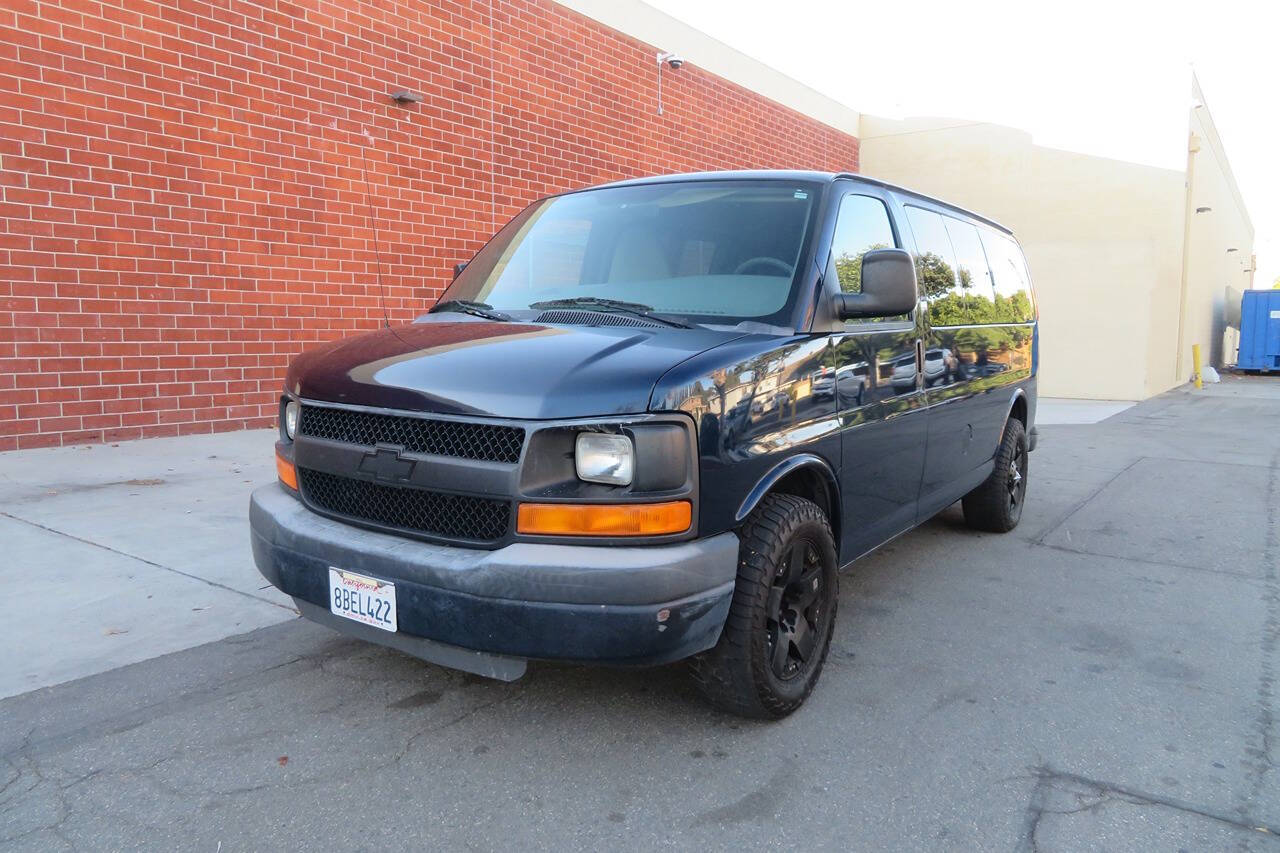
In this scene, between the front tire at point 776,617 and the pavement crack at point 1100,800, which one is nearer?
the pavement crack at point 1100,800

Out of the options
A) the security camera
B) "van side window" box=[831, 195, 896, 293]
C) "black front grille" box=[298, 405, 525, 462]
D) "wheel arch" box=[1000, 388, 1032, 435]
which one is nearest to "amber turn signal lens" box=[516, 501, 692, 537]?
"black front grille" box=[298, 405, 525, 462]

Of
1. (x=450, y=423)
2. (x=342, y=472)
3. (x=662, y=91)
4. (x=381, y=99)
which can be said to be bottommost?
(x=342, y=472)

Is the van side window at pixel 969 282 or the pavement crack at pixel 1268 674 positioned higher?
the van side window at pixel 969 282

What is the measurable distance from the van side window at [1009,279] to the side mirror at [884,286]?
2442mm

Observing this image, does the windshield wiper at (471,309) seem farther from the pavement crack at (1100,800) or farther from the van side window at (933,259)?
the pavement crack at (1100,800)

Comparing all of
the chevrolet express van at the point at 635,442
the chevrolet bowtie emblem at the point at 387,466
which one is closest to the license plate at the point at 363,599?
the chevrolet express van at the point at 635,442

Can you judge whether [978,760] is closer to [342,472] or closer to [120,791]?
[342,472]

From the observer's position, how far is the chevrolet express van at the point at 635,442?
2701 millimetres

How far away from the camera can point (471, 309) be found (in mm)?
3977

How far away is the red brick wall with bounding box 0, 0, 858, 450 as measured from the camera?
7527 millimetres

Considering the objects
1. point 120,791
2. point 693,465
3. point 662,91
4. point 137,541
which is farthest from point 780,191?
point 662,91

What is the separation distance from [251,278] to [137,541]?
4.42 meters

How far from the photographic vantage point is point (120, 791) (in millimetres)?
2721

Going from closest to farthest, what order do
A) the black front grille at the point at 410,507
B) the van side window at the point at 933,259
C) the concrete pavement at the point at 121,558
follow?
the black front grille at the point at 410,507
the concrete pavement at the point at 121,558
the van side window at the point at 933,259
